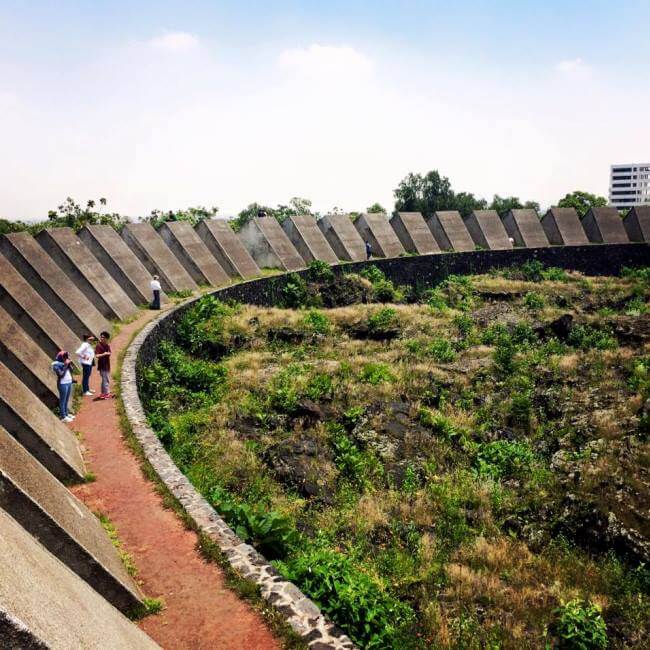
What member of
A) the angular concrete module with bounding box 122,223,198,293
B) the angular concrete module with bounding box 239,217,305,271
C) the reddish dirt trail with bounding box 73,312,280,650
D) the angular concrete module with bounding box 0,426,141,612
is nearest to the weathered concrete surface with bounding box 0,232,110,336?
the reddish dirt trail with bounding box 73,312,280,650

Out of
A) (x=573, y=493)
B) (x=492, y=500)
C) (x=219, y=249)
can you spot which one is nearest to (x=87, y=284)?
(x=219, y=249)

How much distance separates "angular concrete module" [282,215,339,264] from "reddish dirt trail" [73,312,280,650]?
21574mm

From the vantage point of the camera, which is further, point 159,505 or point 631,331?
point 631,331

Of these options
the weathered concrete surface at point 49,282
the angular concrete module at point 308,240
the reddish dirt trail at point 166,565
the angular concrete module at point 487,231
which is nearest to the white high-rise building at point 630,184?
the angular concrete module at point 487,231

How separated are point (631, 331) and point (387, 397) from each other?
10.1 metres

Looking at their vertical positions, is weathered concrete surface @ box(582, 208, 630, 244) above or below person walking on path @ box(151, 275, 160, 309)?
below

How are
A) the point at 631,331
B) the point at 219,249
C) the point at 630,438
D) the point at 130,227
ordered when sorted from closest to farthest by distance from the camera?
the point at 630,438 < the point at 631,331 < the point at 130,227 < the point at 219,249

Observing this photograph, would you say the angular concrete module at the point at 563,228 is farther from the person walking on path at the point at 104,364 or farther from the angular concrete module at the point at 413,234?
the person walking on path at the point at 104,364

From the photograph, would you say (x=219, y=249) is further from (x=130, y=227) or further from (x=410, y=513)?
(x=410, y=513)

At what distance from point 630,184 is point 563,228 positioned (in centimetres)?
14320

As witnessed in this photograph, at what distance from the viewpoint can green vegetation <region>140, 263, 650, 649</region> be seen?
7.87 m

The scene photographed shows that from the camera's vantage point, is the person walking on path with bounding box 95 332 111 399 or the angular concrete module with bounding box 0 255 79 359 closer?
the person walking on path with bounding box 95 332 111 399

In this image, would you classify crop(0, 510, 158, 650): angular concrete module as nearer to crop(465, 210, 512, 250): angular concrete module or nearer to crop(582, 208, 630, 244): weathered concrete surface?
crop(465, 210, 512, 250): angular concrete module

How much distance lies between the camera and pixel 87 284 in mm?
18266
